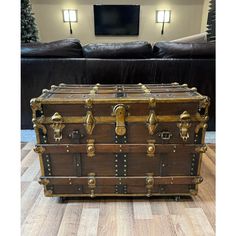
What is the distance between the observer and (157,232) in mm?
1183

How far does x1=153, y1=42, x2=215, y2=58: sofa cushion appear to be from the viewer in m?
1.89

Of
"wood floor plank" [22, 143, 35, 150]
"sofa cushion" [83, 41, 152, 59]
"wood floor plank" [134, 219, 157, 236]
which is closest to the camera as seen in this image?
"wood floor plank" [134, 219, 157, 236]

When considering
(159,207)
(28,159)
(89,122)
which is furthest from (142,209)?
(28,159)

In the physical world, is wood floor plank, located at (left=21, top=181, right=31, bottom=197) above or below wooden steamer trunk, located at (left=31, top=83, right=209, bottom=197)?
below

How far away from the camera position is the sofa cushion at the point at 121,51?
1897 millimetres

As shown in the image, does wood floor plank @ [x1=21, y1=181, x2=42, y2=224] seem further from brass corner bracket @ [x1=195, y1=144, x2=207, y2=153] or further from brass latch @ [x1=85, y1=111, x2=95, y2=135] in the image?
brass corner bracket @ [x1=195, y1=144, x2=207, y2=153]

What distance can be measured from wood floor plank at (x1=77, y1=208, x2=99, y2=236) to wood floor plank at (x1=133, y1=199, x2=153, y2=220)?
226mm

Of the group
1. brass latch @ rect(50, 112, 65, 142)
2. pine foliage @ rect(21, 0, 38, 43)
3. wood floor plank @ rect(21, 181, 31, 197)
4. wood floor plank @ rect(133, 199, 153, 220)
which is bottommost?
wood floor plank @ rect(133, 199, 153, 220)

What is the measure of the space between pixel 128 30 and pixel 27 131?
4.01 meters

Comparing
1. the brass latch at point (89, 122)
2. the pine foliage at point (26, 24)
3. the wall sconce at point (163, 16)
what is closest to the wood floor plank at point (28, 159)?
the brass latch at point (89, 122)

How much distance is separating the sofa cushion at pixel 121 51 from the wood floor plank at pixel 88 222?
1207mm

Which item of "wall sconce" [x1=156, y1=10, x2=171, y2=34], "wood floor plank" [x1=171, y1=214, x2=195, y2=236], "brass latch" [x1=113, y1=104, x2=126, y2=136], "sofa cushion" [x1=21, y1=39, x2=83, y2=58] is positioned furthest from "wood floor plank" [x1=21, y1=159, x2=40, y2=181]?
"wall sconce" [x1=156, y1=10, x2=171, y2=34]

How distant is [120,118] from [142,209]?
0.56 metres

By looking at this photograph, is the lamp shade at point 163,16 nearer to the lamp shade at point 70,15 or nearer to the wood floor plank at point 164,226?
the lamp shade at point 70,15
